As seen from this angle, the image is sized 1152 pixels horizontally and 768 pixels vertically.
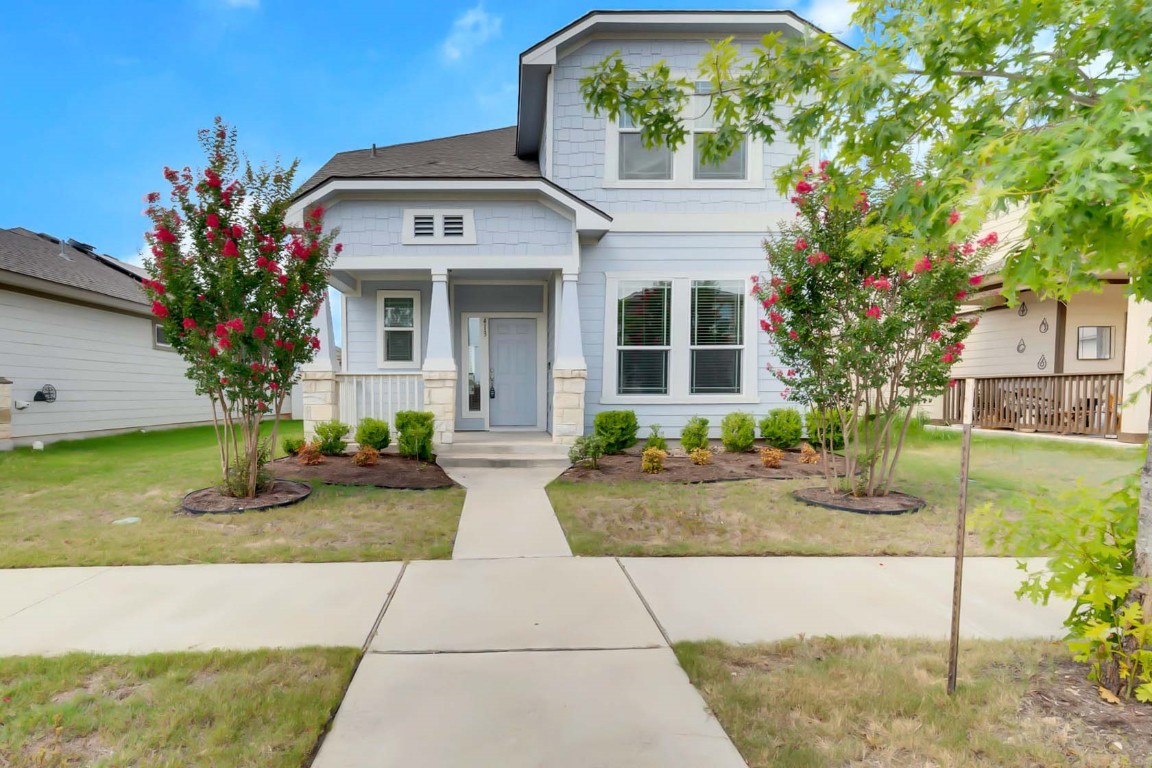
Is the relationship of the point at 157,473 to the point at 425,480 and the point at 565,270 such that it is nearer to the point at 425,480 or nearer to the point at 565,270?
the point at 425,480

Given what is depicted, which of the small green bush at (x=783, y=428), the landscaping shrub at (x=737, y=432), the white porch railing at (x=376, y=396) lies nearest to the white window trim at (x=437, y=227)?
the white porch railing at (x=376, y=396)

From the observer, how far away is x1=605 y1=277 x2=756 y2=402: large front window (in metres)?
9.62

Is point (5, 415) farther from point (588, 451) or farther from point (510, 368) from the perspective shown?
point (588, 451)

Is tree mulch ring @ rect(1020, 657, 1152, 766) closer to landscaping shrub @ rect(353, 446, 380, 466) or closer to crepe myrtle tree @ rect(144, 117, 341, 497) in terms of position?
crepe myrtle tree @ rect(144, 117, 341, 497)

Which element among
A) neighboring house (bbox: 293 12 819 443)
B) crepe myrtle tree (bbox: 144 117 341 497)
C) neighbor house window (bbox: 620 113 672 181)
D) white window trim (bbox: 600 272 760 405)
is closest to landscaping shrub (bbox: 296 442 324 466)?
neighboring house (bbox: 293 12 819 443)

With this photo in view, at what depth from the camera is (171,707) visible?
230 centimetres

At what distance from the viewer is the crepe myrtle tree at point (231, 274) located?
5.52 metres

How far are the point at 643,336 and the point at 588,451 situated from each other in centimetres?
264

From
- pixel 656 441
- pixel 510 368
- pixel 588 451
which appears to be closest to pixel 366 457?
pixel 588 451

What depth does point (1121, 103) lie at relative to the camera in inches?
65.2

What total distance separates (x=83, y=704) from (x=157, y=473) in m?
6.52

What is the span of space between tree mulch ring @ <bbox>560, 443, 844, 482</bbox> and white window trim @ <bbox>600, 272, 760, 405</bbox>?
3.69 ft

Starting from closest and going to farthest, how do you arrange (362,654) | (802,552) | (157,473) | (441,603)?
(362,654)
(441,603)
(802,552)
(157,473)

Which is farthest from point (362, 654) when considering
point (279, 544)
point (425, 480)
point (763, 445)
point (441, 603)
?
point (763, 445)
